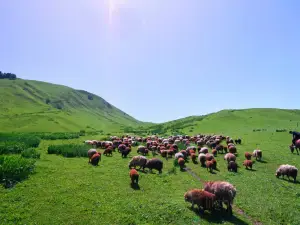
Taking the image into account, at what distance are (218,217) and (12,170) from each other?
1752 centimetres

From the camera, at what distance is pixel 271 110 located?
10794 centimetres

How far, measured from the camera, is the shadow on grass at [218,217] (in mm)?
14586

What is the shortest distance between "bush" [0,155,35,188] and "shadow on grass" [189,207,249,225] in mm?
15167

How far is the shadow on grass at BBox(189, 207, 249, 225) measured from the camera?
1459cm

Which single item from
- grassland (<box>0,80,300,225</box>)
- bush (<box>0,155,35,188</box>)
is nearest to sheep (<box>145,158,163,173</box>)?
grassland (<box>0,80,300,225</box>)

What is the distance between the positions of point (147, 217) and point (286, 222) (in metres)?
9.16

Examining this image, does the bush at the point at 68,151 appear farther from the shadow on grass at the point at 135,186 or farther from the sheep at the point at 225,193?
the sheep at the point at 225,193

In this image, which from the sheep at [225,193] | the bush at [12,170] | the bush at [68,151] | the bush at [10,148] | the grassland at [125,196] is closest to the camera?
the grassland at [125,196]

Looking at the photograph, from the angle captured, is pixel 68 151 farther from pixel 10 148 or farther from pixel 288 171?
pixel 288 171

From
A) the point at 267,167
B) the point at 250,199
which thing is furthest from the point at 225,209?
the point at 267,167

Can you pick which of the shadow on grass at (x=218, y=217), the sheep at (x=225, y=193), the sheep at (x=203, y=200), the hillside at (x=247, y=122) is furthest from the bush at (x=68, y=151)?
the hillside at (x=247, y=122)

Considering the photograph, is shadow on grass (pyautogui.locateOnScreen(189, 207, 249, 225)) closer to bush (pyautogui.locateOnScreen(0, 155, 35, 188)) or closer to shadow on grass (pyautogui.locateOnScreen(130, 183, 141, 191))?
shadow on grass (pyautogui.locateOnScreen(130, 183, 141, 191))

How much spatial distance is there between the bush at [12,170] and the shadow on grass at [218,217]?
1517 centimetres

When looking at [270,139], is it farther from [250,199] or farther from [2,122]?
[2,122]
